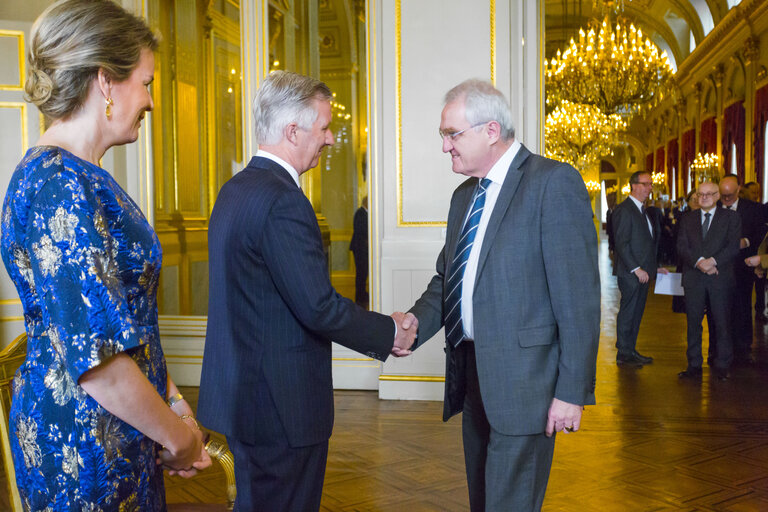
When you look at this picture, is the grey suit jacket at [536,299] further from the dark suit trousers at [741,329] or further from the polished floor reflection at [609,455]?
the dark suit trousers at [741,329]

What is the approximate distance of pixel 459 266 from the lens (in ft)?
7.20

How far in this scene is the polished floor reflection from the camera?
3.23 metres

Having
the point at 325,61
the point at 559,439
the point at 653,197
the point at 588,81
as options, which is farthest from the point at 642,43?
the point at 653,197

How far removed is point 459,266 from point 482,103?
510mm

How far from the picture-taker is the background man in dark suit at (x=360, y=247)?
5410 mm

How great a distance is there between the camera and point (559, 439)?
4.18m

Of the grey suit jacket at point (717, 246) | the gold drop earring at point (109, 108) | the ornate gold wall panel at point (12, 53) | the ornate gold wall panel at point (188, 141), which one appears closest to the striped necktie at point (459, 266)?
the gold drop earring at point (109, 108)

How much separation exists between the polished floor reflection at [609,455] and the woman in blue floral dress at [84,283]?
204 cm

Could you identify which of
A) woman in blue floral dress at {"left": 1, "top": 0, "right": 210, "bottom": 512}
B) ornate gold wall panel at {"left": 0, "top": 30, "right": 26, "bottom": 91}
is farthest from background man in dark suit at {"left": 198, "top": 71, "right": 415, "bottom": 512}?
ornate gold wall panel at {"left": 0, "top": 30, "right": 26, "bottom": 91}

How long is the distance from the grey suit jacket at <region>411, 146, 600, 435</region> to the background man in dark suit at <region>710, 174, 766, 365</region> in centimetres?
434

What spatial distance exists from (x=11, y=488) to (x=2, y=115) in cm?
376

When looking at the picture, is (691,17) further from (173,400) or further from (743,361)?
(173,400)

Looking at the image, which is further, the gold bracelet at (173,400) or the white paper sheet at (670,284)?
the white paper sheet at (670,284)

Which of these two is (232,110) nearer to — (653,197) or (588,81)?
(588,81)
